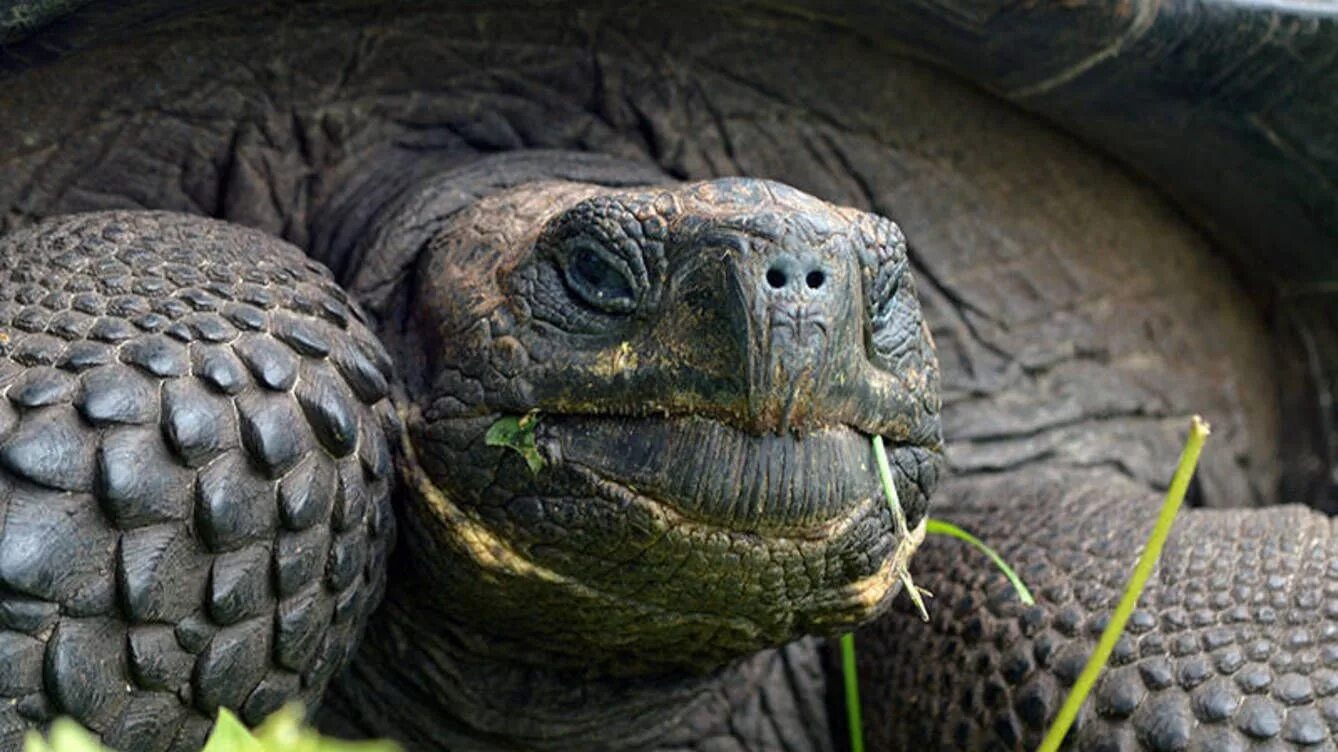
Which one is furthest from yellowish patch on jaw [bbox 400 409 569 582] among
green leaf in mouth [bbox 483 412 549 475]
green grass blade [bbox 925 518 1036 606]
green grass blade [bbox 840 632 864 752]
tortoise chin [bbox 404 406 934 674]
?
green grass blade [bbox 840 632 864 752]

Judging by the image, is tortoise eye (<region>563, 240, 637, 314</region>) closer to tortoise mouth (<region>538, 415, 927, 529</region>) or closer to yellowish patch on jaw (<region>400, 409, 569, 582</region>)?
tortoise mouth (<region>538, 415, 927, 529</region>)

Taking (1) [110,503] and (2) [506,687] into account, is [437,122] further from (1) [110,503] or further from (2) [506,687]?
(1) [110,503]

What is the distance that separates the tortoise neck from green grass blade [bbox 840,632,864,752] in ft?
0.74

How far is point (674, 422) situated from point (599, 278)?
0.22 m

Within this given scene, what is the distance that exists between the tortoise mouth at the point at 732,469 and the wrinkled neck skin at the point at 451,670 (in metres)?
0.34

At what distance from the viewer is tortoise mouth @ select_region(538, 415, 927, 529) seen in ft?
5.64

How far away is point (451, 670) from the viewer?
7.30 feet

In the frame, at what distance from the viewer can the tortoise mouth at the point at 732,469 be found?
1720mm

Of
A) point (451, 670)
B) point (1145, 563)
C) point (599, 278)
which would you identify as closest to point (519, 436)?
point (599, 278)

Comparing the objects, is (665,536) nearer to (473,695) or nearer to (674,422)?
(674,422)

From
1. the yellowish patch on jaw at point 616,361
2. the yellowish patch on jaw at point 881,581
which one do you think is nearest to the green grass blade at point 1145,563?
the yellowish patch on jaw at point 881,581

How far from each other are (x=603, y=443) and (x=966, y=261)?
4.87 ft

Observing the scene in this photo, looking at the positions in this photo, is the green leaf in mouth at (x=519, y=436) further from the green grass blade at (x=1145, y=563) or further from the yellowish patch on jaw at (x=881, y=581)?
the green grass blade at (x=1145, y=563)

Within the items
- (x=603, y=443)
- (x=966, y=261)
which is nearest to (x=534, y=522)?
(x=603, y=443)
